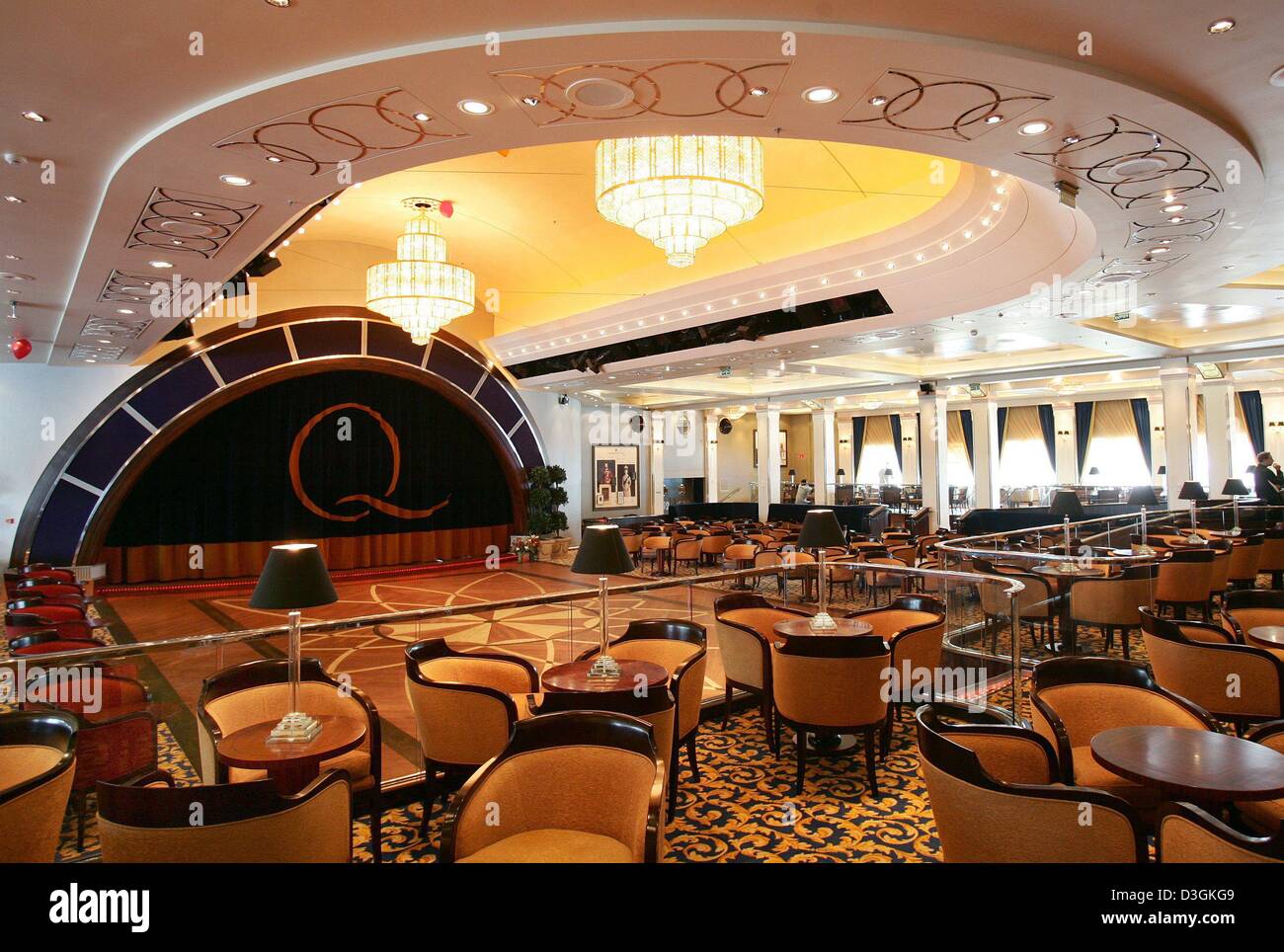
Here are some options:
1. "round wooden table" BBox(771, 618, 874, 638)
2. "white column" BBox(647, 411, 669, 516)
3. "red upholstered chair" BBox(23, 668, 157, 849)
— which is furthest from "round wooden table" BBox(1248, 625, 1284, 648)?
"white column" BBox(647, 411, 669, 516)

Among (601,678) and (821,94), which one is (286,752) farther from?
(821,94)

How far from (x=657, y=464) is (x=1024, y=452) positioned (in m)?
11.5

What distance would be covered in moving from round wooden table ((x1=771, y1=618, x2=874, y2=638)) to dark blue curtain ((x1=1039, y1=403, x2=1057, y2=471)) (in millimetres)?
19719

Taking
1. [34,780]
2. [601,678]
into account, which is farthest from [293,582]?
[601,678]

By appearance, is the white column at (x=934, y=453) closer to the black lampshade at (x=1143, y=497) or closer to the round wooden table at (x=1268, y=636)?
the black lampshade at (x=1143, y=497)

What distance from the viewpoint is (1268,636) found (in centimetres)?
441

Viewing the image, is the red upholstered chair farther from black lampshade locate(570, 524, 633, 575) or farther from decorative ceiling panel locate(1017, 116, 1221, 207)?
decorative ceiling panel locate(1017, 116, 1221, 207)

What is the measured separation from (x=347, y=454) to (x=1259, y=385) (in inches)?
822

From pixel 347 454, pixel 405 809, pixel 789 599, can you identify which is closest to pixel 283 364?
pixel 347 454

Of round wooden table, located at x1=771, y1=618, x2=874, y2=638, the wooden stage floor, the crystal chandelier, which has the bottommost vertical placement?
the wooden stage floor

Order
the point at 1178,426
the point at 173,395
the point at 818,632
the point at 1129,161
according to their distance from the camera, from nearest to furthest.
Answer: the point at 1129,161, the point at 818,632, the point at 173,395, the point at 1178,426

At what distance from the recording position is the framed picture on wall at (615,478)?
18.7 m

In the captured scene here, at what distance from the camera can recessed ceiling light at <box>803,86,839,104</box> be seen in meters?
3.37
